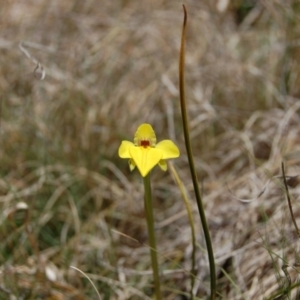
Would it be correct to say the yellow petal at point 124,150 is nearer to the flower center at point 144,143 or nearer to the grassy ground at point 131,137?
the flower center at point 144,143

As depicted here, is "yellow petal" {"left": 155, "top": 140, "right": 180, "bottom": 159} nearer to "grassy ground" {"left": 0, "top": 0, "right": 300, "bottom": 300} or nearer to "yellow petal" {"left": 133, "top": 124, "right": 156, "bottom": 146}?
"yellow petal" {"left": 133, "top": 124, "right": 156, "bottom": 146}

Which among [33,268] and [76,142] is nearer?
[33,268]

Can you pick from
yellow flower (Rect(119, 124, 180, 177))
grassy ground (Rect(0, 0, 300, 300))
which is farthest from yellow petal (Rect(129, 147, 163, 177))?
grassy ground (Rect(0, 0, 300, 300))

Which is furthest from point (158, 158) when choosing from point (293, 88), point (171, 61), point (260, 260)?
point (171, 61)

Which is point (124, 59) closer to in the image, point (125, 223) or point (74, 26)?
point (74, 26)

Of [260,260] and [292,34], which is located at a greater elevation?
[292,34]

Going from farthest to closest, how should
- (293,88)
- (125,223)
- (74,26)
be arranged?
(74,26)
(293,88)
(125,223)

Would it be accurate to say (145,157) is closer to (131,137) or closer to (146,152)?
(146,152)
